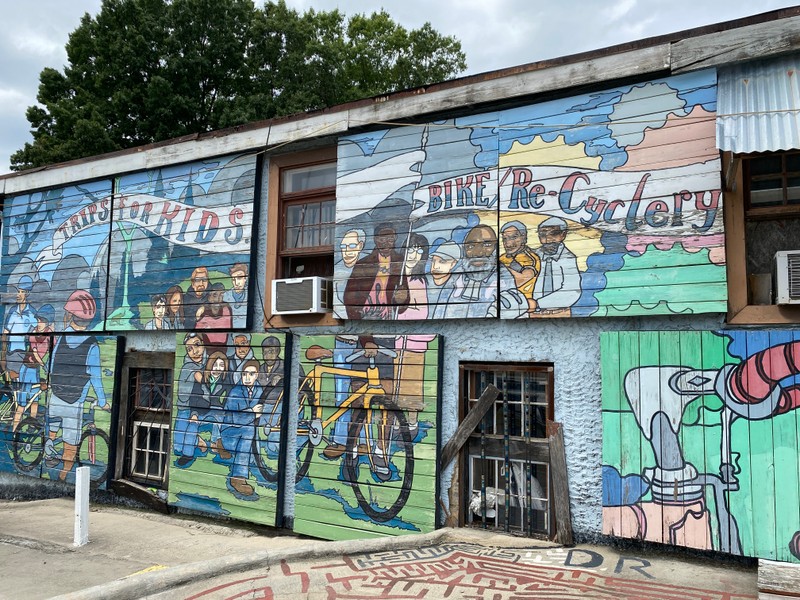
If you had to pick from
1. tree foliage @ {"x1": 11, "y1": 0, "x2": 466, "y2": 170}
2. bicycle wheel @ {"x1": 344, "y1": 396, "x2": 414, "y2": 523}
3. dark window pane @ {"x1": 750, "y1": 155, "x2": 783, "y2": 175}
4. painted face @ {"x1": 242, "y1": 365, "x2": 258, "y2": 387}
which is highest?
tree foliage @ {"x1": 11, "y1": 0, "x2": 466, "y2": 170}

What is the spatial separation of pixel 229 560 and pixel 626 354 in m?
3.87

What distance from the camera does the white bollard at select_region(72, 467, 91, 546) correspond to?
7.20m

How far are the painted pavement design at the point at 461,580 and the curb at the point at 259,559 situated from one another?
0.13m

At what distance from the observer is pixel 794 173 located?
552 cm

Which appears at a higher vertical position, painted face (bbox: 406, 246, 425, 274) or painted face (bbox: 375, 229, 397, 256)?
painted face (bbox: 375, 229, 397, 256)

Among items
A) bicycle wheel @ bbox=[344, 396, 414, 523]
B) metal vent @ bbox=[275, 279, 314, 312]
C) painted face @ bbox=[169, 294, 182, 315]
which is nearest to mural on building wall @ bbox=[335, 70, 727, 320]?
metal vent @ bbox=[275, 279, 314, 312]

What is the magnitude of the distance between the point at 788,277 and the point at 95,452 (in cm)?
881

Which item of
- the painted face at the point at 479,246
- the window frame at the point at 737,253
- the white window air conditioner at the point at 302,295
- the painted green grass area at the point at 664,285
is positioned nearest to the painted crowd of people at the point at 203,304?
the white window air conditioner at the point at 302,295

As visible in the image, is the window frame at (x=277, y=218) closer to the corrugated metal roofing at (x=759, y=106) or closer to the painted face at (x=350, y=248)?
the painted face at (x=350, y=248)

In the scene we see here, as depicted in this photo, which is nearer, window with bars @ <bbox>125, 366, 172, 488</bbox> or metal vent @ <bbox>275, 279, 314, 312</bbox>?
metal vent @ <bbox>275, 279, 314, 312</bbox>

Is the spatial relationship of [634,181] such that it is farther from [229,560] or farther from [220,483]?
[220,483]

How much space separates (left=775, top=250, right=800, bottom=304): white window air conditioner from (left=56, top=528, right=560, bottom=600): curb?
2964 mm

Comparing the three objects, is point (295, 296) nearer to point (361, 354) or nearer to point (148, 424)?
point (361, 354)

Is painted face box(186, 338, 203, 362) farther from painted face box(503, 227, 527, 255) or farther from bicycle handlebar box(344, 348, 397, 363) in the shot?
painted face box(503, 227, 527, 255)
